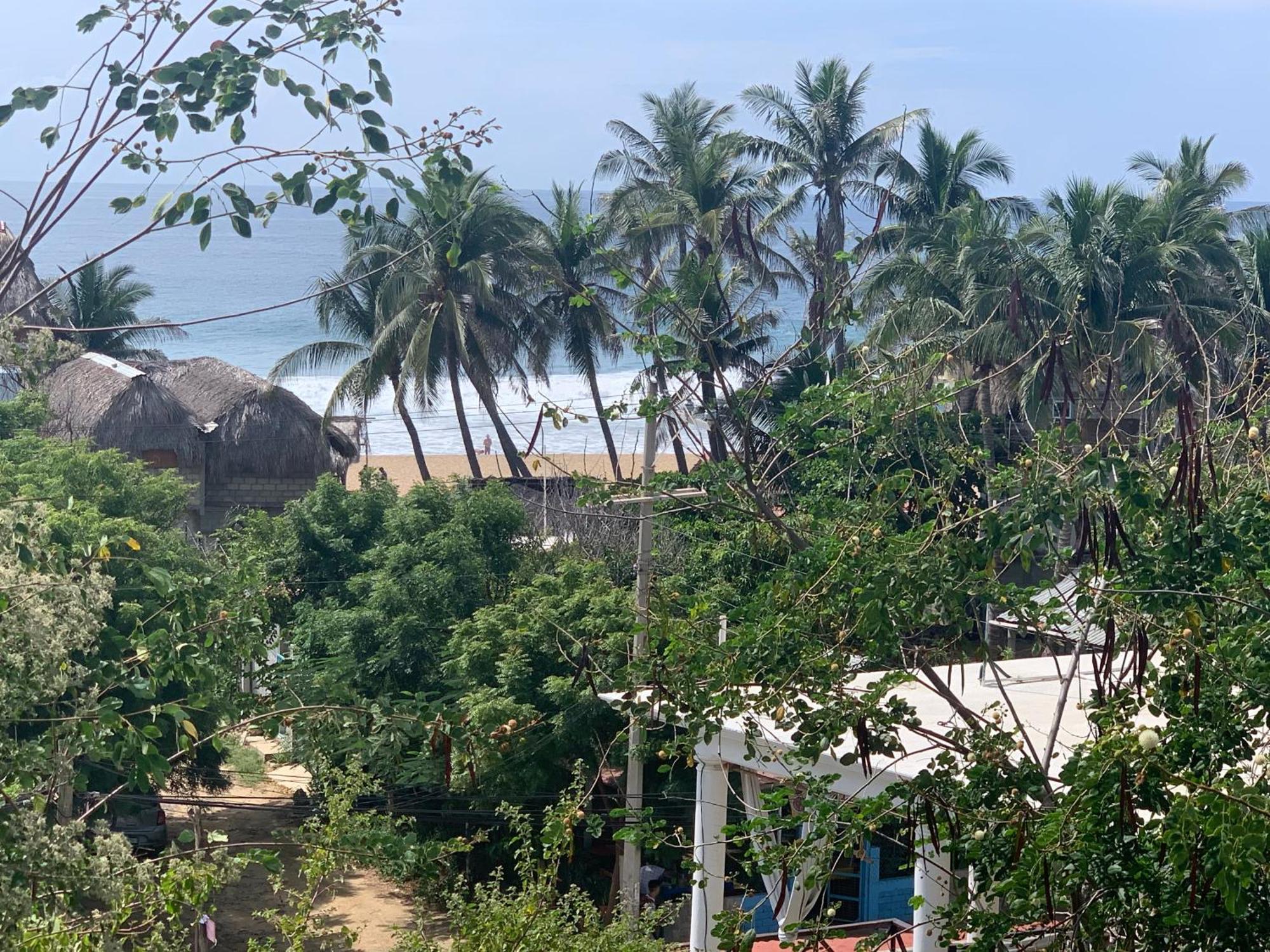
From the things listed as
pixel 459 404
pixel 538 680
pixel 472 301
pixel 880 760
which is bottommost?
pixel 538 680

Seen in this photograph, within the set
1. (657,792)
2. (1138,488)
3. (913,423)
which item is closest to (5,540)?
(1138,488)

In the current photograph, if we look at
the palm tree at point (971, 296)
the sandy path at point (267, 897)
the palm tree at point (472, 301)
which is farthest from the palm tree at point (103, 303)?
the palm tree at point (971, 296)

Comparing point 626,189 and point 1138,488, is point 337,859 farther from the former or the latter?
point 626,189

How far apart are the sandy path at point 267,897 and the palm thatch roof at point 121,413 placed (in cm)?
873

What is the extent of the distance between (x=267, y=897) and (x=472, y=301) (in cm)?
1518

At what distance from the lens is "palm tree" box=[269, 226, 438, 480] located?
2880 centimetres

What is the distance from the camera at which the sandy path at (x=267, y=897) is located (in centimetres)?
1561

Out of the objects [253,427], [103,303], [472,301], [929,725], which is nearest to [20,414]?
[253,427]

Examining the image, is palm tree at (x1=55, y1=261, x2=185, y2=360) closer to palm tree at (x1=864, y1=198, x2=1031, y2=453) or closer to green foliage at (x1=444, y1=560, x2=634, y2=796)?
palm tree at (x1=864, y1=198, x2=1031, y2=453)

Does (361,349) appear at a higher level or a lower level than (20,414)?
A: higher

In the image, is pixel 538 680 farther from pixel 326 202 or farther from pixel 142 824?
pixel 326 202

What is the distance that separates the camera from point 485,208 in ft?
93.5

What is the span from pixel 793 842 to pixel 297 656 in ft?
45.5

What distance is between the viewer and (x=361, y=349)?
31422 mm
